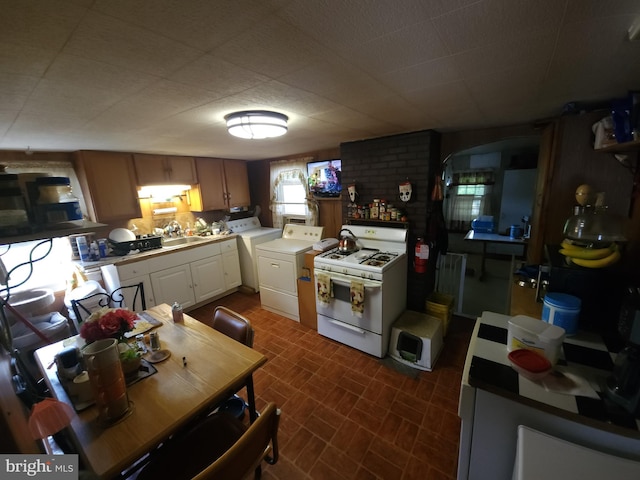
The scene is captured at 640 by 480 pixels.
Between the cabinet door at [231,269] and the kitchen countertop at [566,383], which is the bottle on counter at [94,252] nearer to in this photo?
the cabinet door at [231,269]

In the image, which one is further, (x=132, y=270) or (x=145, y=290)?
(x=145, y=290)

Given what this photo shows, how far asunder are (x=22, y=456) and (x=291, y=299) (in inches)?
102

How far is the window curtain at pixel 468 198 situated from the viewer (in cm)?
565

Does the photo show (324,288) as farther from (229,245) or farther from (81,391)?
(229,245)

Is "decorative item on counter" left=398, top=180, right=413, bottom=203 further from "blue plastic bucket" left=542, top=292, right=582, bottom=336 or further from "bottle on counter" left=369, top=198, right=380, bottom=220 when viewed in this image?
"blue plastic bucket" left=542, top=292, right=582, bottom=336

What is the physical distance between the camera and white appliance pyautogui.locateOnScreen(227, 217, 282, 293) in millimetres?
3846

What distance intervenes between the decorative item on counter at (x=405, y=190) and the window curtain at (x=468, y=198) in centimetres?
400

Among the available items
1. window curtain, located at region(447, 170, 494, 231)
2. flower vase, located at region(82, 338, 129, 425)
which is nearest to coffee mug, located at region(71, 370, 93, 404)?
flower vase, located at region(82, 338, 129, 425)

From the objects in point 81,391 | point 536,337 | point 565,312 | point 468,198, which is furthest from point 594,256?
point 468,198

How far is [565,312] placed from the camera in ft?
3.82

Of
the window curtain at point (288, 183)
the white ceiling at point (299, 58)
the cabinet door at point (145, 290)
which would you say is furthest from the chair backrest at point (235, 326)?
the window curtain at point (288, 183)

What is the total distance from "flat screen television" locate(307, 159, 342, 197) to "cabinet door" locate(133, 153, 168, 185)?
6.49 feet

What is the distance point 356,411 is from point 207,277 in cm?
264

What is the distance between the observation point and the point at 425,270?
8.90 feet
